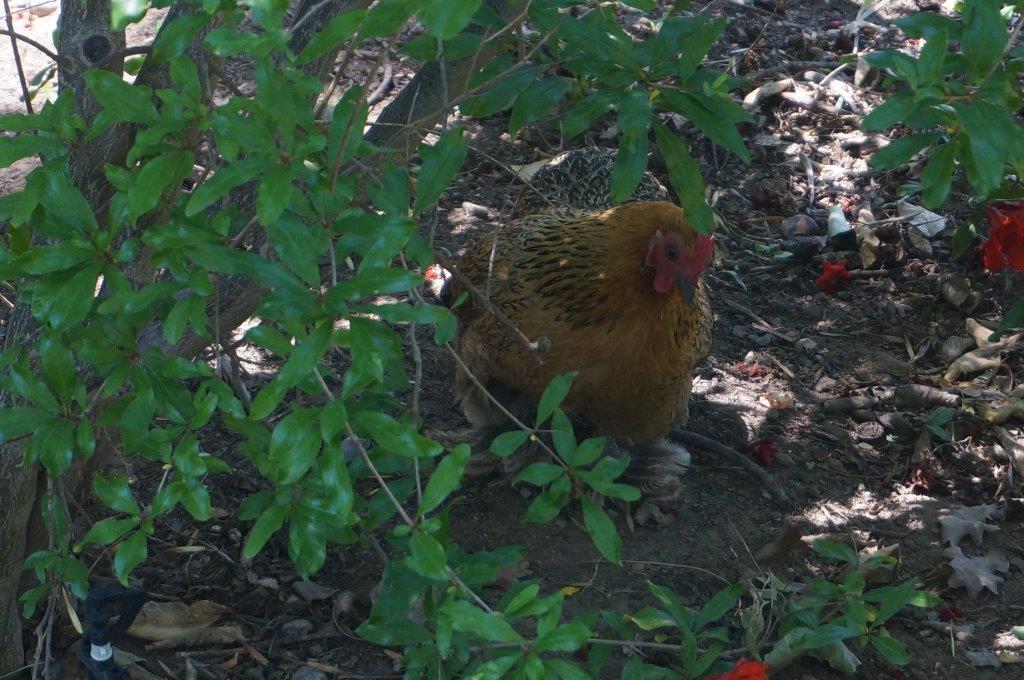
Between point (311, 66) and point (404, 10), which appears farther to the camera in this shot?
point (311, 66)

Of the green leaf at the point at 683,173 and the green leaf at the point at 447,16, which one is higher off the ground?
the green leaf at the point at 447,16

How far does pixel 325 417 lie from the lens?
199 cm

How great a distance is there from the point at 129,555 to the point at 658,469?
105 inches

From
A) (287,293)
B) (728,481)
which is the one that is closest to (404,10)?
(287,293)

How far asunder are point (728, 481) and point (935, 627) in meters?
1.15

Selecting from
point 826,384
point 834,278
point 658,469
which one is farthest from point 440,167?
point 834,278

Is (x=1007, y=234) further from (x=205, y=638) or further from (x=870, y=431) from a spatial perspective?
(x=205, y=638)

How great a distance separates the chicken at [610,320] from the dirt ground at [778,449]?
0.43 meters

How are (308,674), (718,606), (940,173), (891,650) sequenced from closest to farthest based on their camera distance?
(940,173)
(891,650)
(718,606)
(308,674)

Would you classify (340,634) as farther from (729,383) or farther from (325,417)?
(729,383)

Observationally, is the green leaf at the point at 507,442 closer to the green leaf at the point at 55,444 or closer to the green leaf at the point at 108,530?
the green leaf at the point at 108,530

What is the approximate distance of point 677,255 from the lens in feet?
13.3

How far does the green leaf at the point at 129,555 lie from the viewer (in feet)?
8.17

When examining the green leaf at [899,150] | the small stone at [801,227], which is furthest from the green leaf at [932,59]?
the small stone at [801,227]
